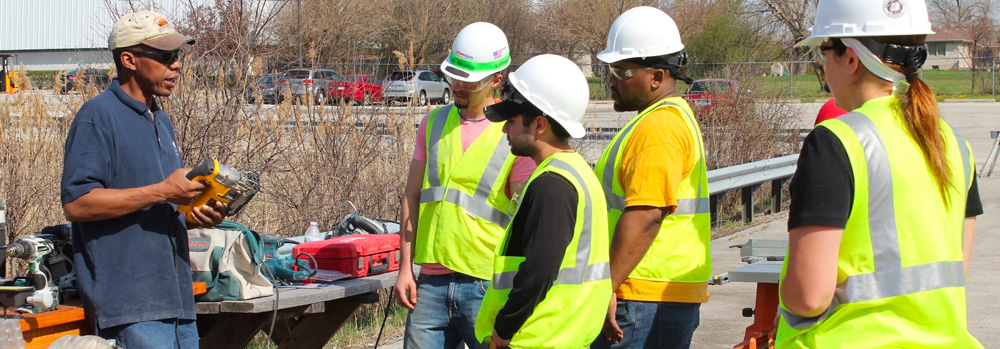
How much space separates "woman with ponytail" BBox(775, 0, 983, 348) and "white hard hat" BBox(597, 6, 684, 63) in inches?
44.6

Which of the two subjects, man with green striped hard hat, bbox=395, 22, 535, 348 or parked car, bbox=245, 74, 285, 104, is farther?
parked car, bbox=245, 74, 285, 104

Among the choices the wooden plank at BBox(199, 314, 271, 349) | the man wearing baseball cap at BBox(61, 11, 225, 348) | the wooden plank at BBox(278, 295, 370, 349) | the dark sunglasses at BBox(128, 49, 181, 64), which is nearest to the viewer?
the man wearing baseball cap at BBox(61, 11, 225, 348)

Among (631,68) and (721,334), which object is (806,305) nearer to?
(631,68)

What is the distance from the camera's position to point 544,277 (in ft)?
8.98

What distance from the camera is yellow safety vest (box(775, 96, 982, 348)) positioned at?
2.23 metres

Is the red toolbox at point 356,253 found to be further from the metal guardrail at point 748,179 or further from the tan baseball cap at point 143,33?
the metal guardrail at point 748,179

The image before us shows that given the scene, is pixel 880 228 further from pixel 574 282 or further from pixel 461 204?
pixel 461 204

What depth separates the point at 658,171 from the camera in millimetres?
3221

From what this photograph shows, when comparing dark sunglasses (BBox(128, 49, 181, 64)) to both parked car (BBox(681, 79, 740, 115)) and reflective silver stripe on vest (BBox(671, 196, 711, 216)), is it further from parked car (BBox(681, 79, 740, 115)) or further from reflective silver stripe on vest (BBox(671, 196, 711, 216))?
parked car (BBox(681, 79, 740, 115))

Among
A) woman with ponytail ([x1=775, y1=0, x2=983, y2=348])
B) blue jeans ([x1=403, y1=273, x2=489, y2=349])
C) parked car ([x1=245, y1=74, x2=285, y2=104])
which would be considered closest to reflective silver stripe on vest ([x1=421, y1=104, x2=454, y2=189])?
Answer: blue jeans ([x1=403, y1=273, x2=489, y2=349])

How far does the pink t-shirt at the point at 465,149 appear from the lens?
150 inches

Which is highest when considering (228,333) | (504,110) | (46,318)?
(504,110)

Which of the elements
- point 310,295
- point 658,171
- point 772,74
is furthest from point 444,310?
point 772,74

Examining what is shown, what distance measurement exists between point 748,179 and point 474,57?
22.3 feet
